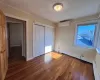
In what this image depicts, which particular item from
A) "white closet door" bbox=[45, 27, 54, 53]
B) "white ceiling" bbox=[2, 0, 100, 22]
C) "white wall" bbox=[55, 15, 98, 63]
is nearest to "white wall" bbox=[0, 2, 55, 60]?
"white ceiling" bbox=[2, 0, 100, 22]

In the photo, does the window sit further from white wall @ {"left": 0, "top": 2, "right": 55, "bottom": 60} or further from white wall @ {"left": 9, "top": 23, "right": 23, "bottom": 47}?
white wall @ {"left": 9, "top": 23, "right": 23, "bottom": 47}

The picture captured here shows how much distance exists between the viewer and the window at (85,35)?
2894 mm

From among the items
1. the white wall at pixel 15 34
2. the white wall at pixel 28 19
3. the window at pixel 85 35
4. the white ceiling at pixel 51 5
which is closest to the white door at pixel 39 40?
the white wall at pixel 28 19

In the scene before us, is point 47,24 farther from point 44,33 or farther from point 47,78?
point 47,78

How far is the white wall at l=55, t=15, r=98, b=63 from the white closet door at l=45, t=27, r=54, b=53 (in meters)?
0.38

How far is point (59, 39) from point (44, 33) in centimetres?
126

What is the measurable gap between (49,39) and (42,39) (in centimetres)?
70

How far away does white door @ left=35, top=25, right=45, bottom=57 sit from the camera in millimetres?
3314

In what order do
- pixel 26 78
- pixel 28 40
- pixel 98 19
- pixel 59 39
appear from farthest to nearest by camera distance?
pixel 59 39, pixel 28 40, pixel 98 19, pixel 26 78

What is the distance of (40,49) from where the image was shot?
11.9ft

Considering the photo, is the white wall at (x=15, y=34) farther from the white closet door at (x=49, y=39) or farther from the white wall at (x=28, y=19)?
the white wall at (x=28, y=19)

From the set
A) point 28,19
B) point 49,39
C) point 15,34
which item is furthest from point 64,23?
point 15,34

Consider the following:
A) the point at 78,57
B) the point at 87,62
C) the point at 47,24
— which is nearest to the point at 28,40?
the point at 47,24

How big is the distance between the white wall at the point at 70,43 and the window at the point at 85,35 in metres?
0.24
